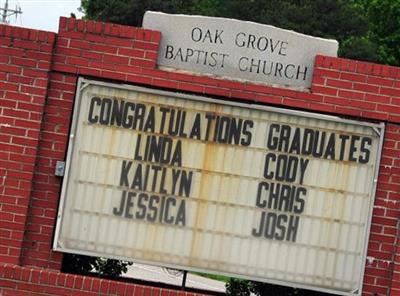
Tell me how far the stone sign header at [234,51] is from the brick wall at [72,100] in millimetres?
131

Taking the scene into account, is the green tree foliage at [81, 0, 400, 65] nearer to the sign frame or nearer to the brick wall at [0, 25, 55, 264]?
the sign frame

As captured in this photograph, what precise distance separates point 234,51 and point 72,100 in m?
1.63

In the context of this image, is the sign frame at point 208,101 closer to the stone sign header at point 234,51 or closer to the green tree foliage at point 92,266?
the stone sign header at point 234,51

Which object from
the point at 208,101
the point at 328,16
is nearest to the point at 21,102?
the point at 208,101

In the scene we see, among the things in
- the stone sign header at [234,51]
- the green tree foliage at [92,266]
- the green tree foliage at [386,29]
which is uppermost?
the green tree foliage at [386,29]

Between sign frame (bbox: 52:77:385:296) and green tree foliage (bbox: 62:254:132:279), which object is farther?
green tree foliage (bbox: 62:254:132:279)

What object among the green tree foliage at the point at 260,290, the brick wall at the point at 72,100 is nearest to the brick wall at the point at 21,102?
the brick wall at the point at 72,100

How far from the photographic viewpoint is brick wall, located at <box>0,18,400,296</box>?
9008 mm

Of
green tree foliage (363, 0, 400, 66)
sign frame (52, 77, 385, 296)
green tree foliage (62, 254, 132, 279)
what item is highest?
green tree foliage (363, 0, 400, 66)

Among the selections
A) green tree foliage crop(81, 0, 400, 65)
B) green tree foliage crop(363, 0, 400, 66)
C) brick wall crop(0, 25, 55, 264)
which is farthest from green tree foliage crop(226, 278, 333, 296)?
green tree foliage crop(363, 0, 400, 66)

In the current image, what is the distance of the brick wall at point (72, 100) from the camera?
901 centimetres

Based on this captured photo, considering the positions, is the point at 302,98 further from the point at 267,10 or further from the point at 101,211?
the point at 267,10

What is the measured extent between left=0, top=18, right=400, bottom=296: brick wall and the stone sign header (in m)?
0.13

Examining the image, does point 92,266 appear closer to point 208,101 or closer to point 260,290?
point 260,290
